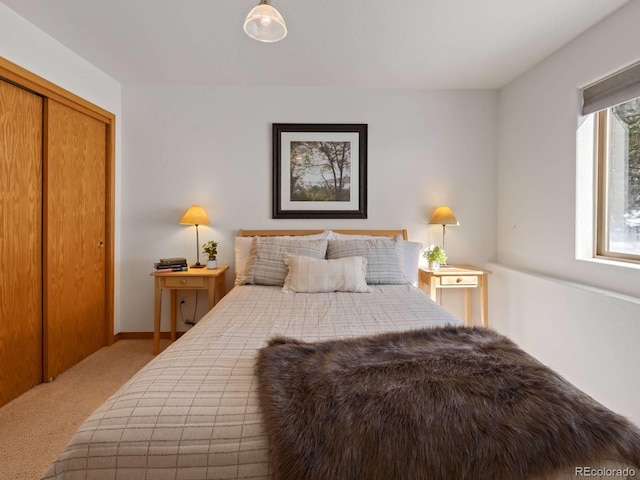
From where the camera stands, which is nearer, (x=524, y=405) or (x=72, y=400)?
(x=524, y=405)

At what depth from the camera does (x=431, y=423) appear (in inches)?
31.0

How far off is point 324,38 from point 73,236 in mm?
2474

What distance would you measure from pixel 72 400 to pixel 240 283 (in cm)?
131

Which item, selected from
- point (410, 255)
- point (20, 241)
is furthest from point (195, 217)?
point (410, 255)

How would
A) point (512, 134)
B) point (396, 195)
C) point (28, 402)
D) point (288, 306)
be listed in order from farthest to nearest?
point (396, 195), point (512, 134), point (28, 402), point (288, 306)

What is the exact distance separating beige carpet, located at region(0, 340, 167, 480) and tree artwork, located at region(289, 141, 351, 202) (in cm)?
208

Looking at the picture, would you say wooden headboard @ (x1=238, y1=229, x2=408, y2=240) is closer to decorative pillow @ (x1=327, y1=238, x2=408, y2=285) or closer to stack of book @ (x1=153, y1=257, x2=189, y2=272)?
decorative pillow @ (x1=327, y1=238, x2=408, y2=285)

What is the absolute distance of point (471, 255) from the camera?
326 cm

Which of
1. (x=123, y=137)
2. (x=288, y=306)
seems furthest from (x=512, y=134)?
(x=123, y=137)

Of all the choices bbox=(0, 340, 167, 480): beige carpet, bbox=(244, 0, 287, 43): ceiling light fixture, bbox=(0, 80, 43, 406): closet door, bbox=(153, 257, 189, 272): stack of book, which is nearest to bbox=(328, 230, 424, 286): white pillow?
bbox=(153, 257, 189, 272): stack of book

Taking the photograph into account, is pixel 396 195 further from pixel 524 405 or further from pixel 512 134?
pixel 524 405

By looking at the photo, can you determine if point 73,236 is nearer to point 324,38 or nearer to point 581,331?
point 324,38

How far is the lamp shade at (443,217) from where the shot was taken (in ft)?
9.78

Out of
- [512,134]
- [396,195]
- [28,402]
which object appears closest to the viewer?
[28,402]
